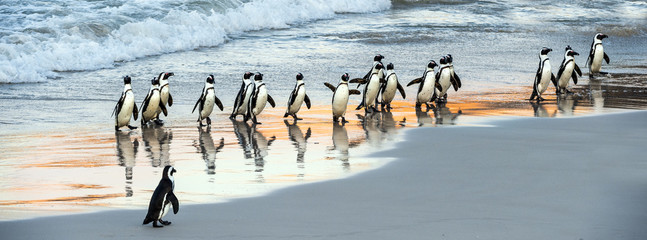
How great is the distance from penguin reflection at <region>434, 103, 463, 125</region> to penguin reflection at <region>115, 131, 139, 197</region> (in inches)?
120

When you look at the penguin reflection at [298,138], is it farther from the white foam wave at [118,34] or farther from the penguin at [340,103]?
the white foam wave at [118,34]

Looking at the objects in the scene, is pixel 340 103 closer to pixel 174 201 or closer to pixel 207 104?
pixel 207 104

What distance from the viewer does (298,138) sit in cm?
773

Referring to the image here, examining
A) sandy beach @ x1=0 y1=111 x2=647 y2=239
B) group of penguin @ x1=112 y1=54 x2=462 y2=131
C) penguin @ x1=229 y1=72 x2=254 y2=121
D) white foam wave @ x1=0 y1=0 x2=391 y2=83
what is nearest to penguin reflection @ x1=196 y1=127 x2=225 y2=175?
group of penguin @ x1=112 y1=54 x2=462 y2=131

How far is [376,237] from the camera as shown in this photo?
437 centimetres

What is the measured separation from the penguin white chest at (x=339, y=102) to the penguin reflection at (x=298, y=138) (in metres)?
0.44

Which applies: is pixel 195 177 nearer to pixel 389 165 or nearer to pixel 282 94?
pixel 389 165

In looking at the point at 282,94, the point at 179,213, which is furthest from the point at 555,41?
the point at 179,213

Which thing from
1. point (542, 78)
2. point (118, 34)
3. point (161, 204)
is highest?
point (118, 34)

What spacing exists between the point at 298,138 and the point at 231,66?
240 inches

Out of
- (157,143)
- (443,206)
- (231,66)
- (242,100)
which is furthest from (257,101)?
(231,66)

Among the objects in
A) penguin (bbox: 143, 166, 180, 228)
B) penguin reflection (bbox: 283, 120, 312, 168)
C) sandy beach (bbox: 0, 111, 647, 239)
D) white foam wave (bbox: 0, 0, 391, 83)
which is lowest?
penguin reflection (bbox: 283, 120, 312, 168)

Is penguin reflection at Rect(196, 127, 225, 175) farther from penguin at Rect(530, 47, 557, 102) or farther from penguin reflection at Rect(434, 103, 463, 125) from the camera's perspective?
penguin at Rect(530, 47, 557, 102)

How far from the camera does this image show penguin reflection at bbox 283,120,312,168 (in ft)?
22.8
